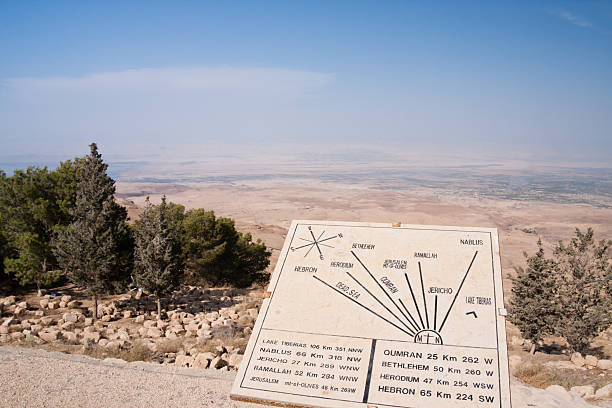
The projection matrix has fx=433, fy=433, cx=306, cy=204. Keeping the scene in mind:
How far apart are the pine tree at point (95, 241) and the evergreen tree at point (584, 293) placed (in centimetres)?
1479

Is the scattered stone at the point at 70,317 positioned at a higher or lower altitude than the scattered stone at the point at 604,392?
lower

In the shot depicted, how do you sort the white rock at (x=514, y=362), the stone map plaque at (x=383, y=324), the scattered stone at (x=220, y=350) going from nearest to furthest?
the stone map plaque at (x=383, y=324), the white rock at (x=514, y=362), the scattered stone at (x=220, y=350)

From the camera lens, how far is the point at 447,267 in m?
6.16

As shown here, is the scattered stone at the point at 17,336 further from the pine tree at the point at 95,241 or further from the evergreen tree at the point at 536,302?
the evergreen tree at the point at 536,302

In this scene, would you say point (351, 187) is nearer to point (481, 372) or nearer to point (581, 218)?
point (581, 218)

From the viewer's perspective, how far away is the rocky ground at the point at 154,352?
7.95 metres

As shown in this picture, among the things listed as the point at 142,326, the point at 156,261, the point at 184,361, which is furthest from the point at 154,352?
the point at 156,261

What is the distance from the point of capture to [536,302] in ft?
45.0

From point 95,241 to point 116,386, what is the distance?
7790 mm

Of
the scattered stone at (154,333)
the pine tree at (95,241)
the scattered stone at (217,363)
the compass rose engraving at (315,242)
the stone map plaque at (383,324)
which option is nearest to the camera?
the stone map plaque at (383,324)

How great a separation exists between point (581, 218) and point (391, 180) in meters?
56.5

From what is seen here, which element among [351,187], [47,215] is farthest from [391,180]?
[47,215]

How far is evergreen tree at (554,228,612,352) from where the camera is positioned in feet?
44.0

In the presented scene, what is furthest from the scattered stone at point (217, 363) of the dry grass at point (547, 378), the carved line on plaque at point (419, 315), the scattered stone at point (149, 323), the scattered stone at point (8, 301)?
the scattered stone at point (8, 301)
